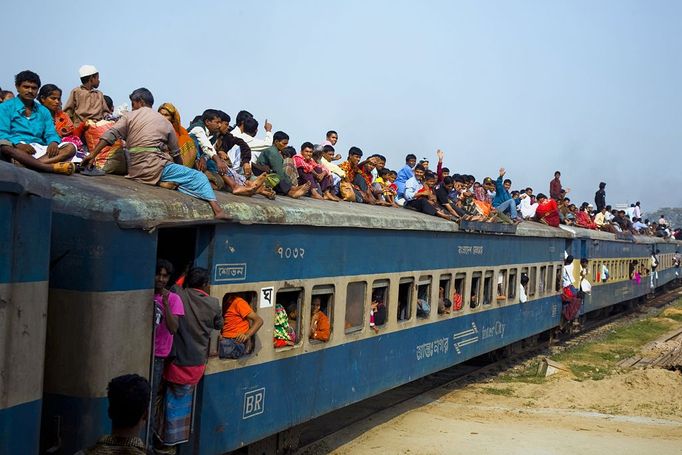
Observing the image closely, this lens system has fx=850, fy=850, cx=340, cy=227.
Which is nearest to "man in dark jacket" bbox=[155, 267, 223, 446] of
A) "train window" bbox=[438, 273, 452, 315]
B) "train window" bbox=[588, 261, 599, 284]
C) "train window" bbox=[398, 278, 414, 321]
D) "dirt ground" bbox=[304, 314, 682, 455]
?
"dirt ground" bbox=[304, 314, 682, 455]

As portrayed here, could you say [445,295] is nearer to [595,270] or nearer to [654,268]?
[595,270]

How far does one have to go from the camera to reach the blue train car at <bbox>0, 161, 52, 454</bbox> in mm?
4289

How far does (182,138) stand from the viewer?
7.66m

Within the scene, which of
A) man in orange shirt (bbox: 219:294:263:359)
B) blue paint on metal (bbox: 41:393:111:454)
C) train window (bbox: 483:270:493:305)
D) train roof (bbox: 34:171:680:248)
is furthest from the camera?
train window (bbox: 483:270:493:305)

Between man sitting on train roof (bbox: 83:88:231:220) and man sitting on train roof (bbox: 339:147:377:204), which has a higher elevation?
man sitting on train roof (bbox: 339:147:377:204)

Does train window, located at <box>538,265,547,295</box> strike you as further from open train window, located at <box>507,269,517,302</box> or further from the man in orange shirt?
the man in orange shirt

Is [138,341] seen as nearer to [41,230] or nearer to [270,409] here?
[41,230]

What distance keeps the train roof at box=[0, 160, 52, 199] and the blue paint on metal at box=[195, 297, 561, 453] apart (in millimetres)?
2482

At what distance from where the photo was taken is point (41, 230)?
4.61 metres

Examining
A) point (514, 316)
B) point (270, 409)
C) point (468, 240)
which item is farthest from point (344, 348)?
point (514, 316)

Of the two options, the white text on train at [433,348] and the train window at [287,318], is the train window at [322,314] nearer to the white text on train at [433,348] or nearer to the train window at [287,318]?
the train window at [287,318]

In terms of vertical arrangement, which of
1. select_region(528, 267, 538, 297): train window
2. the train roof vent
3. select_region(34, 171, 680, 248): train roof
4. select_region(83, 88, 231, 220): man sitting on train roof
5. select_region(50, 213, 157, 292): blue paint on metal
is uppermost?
select_region(83, 88, 231, 220): man sitting on train roof

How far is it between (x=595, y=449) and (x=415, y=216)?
365 centimetres

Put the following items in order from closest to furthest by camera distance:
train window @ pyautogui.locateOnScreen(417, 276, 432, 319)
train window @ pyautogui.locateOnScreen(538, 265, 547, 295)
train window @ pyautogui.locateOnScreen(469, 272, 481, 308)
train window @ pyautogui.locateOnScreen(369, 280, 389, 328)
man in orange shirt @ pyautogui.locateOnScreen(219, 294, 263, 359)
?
man in orange shirt @ pyautogui.locateOnScreen(219, 294, 263, 359), train window @ pyautogui.locateOnScreen(369, 280, 389, 328), train window @ pyautogui.locateOnScreen(417, 276, 432, 319), train window @ pyautogui.locateOnScreen(469, 272, 481, 308), train window @ pyautogui.locateOnScreen(538, 265, 547, 295)
